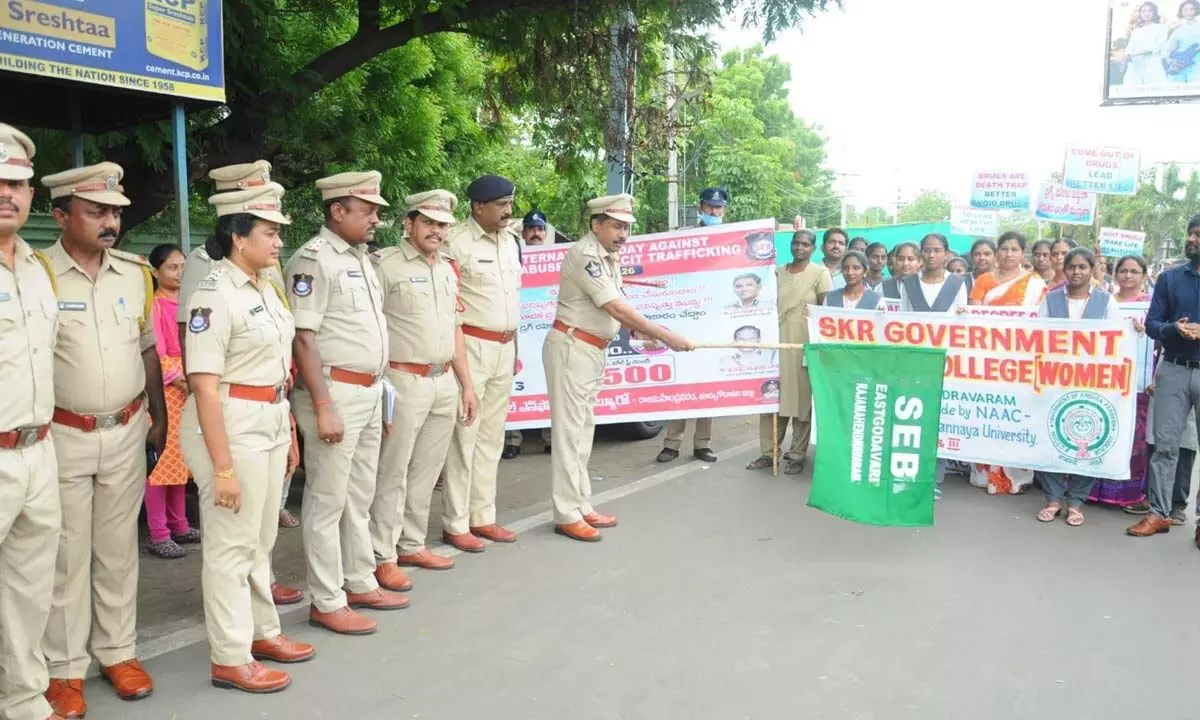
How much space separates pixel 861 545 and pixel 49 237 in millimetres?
6455

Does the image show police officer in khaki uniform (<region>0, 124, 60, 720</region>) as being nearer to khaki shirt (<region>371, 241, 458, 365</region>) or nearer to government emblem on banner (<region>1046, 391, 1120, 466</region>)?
khaki shirt (<region>371, 241, 458, 365</region>)

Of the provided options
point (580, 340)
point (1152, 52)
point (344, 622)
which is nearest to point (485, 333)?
point (580, 340)

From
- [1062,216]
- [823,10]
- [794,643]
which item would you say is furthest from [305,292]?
[1062,216]

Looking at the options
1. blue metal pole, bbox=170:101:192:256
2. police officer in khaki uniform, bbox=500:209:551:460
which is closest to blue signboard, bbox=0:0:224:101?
blue metal pole, bbox=170:101:192:256

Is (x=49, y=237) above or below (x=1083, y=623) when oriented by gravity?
above

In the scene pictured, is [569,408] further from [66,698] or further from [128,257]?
[66,698]

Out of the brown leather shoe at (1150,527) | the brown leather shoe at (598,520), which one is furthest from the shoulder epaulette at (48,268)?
the brown leather shoe at (1150,527)

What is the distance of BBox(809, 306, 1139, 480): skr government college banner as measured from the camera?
6.14m

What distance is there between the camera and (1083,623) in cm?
440

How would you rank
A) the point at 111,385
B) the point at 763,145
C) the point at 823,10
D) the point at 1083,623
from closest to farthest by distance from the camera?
the point at 111,385, the point at 1083,623, the point at 823,10, the point at 763,145

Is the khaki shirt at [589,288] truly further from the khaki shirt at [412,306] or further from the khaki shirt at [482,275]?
the khaki shirt at [412,306]

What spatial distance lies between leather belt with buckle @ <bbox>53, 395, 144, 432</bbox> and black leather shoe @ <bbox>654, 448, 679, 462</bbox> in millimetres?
4841

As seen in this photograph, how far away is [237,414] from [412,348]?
1.35 meters

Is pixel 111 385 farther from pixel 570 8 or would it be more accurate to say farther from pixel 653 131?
pixel 653 131
